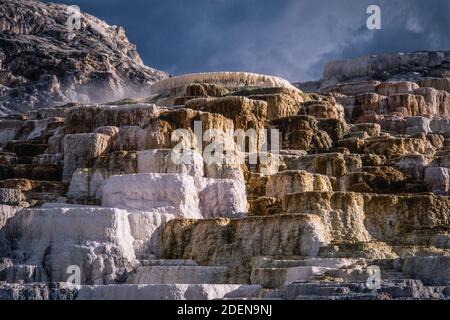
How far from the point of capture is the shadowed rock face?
9069 cm

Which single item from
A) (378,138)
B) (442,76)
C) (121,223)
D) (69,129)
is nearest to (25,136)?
(69,129)

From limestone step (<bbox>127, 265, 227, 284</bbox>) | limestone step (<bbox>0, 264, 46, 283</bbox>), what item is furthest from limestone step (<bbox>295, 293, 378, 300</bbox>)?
limestone step (<bbox>0, 264, 46, 283</bbox>)

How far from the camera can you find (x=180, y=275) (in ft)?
103

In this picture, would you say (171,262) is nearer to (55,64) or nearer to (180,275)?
(180,275)

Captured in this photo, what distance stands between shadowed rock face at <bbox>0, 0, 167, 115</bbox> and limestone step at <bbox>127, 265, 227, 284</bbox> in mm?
55029

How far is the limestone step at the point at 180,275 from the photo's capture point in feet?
102

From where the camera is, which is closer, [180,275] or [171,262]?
[180,275]

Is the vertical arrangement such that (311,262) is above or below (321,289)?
above

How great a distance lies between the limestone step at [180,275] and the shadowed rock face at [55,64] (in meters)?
55.0

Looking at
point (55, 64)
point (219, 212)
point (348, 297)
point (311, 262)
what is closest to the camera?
point (348, 297)

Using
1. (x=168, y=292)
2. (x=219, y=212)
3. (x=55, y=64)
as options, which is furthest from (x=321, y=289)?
(x=55, y=64)

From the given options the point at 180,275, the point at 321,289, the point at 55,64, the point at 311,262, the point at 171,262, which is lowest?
the point at 321,289

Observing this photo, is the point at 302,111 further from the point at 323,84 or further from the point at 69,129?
the point at 323,84

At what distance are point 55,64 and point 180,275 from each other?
6361 centimetres
